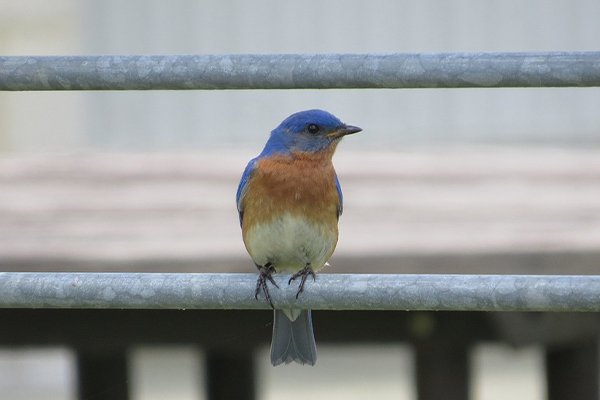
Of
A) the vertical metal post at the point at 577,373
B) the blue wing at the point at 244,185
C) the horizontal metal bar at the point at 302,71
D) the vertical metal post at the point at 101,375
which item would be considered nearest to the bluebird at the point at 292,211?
the blue wing at the point at 244,185

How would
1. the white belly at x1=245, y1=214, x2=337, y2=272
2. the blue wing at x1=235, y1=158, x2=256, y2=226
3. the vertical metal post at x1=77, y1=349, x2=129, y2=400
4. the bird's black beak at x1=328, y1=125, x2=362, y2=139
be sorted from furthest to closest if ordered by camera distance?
the vertical metal post at x1=77, y1=349, x2=129, y2=400, the bird's black beak at x1=328, y1=125, x2=362, y2=139, the blue wing at x1=235, y1=158, x2=256, y2=226, the white belly at x1=245, y1=214, x2=337, y2=272

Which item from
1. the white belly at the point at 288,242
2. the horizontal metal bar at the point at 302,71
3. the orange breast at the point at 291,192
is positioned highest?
the horizontal metal bar at the point at 302,71

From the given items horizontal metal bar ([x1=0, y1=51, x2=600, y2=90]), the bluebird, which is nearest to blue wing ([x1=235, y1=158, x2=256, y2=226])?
the bluebird

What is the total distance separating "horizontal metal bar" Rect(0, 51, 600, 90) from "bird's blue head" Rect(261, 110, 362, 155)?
1723 millimetres

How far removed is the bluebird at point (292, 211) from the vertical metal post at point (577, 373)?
2067mm

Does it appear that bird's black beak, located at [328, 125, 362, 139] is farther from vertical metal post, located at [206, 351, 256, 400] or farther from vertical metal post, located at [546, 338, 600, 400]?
vertical metal post, located at [206, 351, 256, 400]

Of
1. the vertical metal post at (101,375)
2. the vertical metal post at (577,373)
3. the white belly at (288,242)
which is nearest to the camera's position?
the white belly at (288,242)

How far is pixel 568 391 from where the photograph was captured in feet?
18.2

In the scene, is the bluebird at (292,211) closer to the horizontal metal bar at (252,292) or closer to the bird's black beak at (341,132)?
the bird's black beak at (341,132)

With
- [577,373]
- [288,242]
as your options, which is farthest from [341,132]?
[577,373]

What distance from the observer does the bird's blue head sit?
380 cm

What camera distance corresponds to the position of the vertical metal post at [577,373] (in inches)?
215

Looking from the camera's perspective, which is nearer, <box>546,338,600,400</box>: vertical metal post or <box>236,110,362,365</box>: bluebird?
<box>236,110,362,365</box>: bluebird

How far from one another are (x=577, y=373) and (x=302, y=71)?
388 cm
